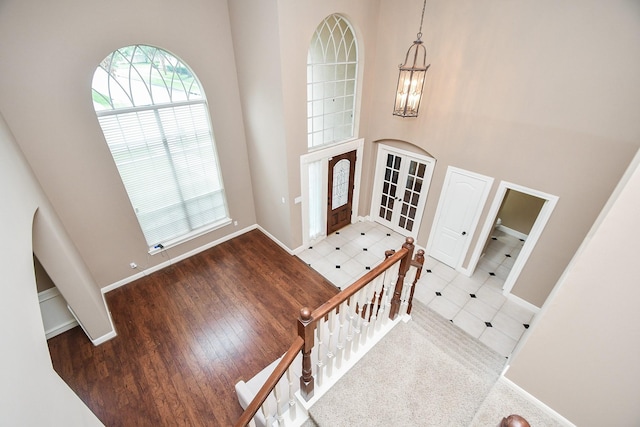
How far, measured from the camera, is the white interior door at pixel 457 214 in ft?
15.7

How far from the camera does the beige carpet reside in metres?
2.42

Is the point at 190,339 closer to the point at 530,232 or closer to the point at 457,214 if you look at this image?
the point at 457,214

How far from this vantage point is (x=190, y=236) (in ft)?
18.5

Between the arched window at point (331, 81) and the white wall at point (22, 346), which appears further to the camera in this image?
the arched window at point (331, 81)

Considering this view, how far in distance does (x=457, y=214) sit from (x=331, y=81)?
346 cm

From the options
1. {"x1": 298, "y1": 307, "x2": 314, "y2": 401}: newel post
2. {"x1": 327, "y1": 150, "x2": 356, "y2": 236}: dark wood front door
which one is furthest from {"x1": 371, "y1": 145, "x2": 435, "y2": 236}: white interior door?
{"x1": 298, "y1": 307, "x2": 314, "y2": 401}: newel post

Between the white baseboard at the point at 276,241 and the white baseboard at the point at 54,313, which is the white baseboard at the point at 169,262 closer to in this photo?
the white baseboard at the point at 276,241

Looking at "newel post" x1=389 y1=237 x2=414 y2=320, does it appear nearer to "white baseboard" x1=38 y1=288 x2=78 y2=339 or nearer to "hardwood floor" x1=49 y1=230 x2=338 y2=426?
"hardwood floor" x1=49 y1=230 x2=338 y2=426

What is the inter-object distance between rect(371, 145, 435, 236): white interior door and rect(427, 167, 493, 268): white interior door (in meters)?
0.42

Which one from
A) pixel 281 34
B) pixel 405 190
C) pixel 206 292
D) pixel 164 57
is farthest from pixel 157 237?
pixel 405 190

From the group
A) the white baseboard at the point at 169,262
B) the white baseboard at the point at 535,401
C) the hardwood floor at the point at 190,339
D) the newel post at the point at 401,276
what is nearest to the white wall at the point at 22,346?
the hardwood floor at the point at 190,339

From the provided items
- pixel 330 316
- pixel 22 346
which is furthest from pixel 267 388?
pixel 22 346

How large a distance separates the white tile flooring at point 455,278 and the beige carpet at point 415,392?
4.71 ft

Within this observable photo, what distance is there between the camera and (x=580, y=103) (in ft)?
11.2
